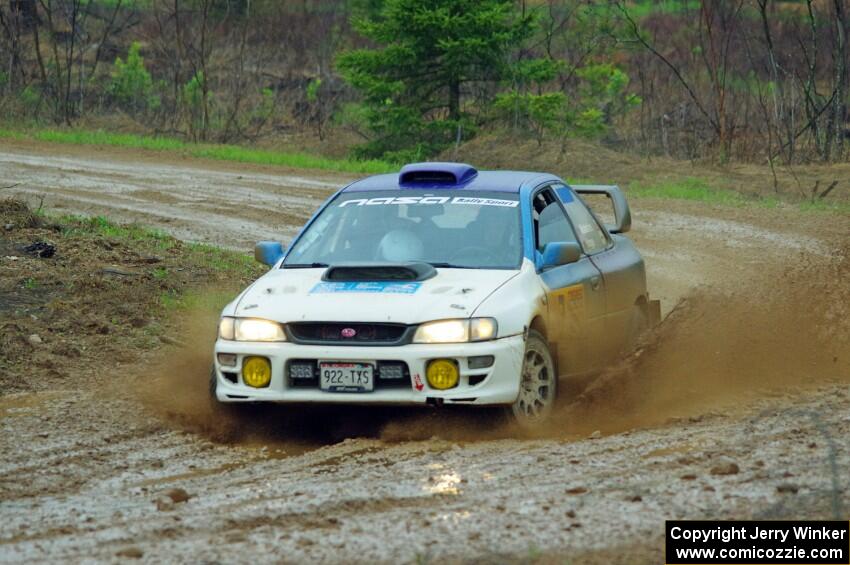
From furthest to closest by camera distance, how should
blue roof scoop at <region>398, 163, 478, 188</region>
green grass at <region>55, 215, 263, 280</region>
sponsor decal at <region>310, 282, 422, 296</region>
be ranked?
green grass at <region>55, 215, 263, 280</region>
blue roof scoop at <region>398, 163, 478, 188</region>
sponsor decal at <region>310, 282, 422, 296</region>

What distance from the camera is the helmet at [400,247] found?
8.38 meters

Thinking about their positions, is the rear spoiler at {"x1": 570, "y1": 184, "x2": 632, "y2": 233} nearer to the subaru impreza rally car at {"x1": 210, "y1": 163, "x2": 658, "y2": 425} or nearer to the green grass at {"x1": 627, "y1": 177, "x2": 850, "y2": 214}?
the subaru impreza rally car at {"x1": 210, "y1": 163, "x2": 658, "y2": 425}

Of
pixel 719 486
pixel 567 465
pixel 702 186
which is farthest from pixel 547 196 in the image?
pixel 702 186

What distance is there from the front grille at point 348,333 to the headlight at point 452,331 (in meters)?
0.07

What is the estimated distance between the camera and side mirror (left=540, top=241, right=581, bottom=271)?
326 inches

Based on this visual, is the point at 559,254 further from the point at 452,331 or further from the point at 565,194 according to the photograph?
the point at 565,194

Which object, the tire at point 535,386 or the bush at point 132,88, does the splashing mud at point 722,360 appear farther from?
the bush at point 132,88

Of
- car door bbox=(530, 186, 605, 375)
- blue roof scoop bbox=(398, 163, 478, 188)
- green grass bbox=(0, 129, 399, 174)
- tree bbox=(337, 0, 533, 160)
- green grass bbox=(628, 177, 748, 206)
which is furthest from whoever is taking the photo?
tree bbox=(337, 0, 533, 160)

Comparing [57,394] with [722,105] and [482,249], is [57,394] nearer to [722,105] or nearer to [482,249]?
[482,249]

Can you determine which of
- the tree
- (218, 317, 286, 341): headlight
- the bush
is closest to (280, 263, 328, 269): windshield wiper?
(218, 317, 286, 341): headlight

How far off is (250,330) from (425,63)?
20.4 m

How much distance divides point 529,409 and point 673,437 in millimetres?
897

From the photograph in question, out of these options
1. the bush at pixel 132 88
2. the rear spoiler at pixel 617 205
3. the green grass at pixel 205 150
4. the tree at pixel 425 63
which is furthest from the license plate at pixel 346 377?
the bush at pixel 132 88

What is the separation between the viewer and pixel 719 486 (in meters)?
5.86
